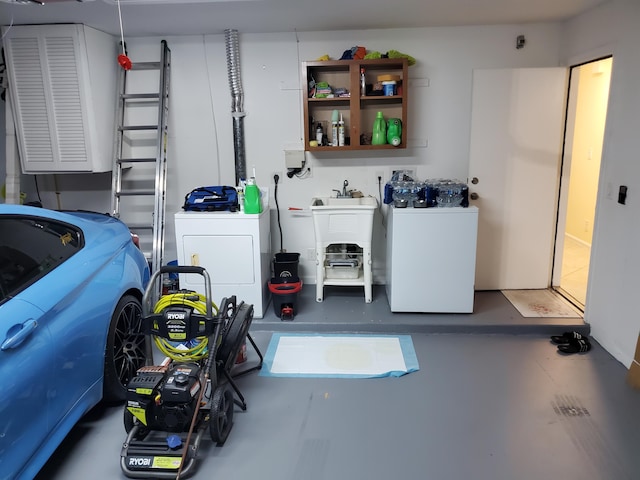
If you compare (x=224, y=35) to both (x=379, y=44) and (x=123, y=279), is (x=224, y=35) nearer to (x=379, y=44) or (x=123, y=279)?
(x=379, y=44)

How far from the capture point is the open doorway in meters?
3.83

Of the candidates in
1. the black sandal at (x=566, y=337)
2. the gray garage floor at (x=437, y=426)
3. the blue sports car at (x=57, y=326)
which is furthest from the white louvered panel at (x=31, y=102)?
the black sandal at (x=566, y=337)

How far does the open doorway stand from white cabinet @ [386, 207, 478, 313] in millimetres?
1059

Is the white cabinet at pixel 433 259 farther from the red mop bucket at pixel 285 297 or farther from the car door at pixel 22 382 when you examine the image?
the car door at pixel 22 382

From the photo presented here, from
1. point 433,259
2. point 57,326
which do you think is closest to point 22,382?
point 57,326

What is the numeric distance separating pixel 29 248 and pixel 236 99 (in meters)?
2.35

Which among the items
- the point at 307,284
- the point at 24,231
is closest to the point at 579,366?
the point at 307,284

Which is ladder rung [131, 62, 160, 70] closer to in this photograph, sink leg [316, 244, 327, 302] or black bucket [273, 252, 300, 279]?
black bucket [273, 252, 300, 279]

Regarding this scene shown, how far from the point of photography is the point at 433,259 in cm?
346

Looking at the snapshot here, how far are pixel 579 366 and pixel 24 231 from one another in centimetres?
321

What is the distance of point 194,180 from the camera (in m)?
4.20

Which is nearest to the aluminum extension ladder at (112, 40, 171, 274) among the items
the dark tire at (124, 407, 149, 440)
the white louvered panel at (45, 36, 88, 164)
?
the white louvered panel at (45, 36, 88, 164)

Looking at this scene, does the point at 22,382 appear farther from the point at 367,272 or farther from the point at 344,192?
the point at 344,192

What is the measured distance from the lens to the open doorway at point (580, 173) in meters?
3.83
